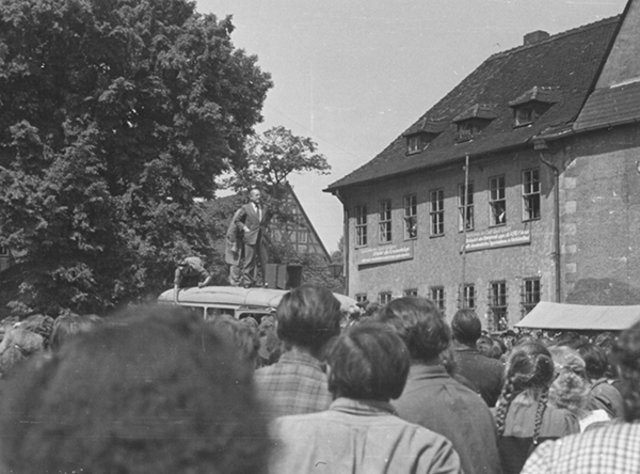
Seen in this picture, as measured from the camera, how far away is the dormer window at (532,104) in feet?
109

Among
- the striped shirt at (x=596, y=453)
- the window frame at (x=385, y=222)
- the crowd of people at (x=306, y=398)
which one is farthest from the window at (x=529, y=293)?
the striped shirt at (x=596, y=453)

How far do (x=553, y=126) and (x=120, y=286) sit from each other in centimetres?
1268

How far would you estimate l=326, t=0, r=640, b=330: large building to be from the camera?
29.3m

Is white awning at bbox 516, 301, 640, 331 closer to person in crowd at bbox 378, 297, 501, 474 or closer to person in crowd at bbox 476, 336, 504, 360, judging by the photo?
person in crowd at bbox 476, 336, 504, 360

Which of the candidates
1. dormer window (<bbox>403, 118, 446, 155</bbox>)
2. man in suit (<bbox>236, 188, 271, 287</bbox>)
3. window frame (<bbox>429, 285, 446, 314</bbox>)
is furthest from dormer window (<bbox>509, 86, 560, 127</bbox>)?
man in suit (<bbox>236, 188, 271, 287</bbox>)

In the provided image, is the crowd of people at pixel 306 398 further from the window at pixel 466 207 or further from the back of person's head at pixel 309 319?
the window at pixel 466 207

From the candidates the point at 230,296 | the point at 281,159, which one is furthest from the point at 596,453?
the point at 281,159

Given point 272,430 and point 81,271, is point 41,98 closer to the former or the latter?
point 81,271

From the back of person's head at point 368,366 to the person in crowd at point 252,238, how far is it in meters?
15.1

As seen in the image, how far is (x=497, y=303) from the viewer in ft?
106

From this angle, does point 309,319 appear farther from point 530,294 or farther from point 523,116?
point 523,116

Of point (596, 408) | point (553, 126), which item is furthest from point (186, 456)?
point (553, 126)

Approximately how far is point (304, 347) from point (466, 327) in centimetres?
227

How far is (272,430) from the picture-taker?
5.31ft
